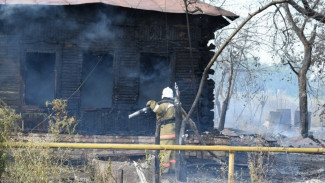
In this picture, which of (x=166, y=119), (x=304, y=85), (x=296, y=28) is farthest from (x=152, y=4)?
(x=304, y=85)

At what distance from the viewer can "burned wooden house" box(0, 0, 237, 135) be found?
13812 millimetres

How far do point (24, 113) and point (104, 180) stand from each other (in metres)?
8.81

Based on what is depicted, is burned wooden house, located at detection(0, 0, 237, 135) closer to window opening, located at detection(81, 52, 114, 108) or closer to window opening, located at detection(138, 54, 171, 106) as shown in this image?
window opening, located at detection(138, 54, 171, 106)

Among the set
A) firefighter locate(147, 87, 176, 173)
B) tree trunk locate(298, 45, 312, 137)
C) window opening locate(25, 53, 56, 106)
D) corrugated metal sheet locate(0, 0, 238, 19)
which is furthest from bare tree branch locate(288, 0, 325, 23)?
window opening locate(25, 53, 56, 106)

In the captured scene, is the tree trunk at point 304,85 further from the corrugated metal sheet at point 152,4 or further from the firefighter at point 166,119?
the firefighter at point 166,119

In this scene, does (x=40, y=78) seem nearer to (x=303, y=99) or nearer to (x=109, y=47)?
(x=109, y=47)

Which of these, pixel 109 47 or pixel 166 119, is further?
pixel 109 47

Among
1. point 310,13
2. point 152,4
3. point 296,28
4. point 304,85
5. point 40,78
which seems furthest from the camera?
point 304,85

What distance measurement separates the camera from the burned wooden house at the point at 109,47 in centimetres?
1381

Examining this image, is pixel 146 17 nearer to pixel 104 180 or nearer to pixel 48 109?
pixel 48 109

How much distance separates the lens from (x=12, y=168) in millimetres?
5422

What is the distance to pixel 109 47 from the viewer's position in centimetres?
1420

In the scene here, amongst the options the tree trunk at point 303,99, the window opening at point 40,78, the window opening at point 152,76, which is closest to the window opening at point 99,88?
the window opening at point 40,78

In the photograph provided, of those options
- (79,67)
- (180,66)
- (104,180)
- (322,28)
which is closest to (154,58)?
(180,66)
